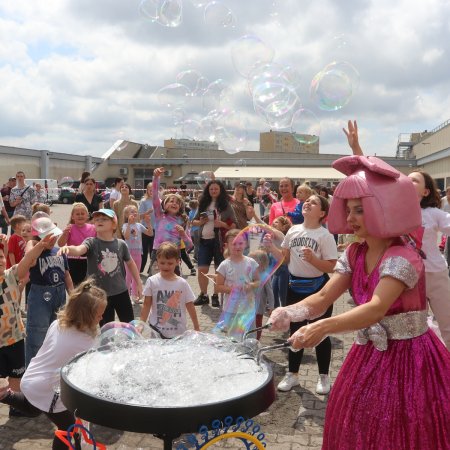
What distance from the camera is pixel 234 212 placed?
24.1 feet

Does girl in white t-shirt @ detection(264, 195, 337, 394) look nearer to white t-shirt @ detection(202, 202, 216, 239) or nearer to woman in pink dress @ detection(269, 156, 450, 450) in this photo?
woman in pink dress @ detection(269, 156, 450, 450)

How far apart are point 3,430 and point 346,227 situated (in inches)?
112

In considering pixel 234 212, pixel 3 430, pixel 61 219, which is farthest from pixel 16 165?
pixel 3 430

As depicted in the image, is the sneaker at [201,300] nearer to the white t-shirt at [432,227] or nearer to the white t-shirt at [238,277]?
the white t-shirt at [238,277]

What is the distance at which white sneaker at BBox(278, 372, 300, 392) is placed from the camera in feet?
14.4

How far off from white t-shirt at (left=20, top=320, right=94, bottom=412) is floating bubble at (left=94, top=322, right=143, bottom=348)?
512 mm

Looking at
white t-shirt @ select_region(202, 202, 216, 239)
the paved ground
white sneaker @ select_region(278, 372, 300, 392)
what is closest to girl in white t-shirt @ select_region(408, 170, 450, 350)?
the paved ground

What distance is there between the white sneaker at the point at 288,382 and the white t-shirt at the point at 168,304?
0.95 meters

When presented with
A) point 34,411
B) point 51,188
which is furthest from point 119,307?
point 51,188

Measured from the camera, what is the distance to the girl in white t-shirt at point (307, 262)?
438 centimetres

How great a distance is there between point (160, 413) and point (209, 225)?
556cm

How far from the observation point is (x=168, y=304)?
4.37 metres

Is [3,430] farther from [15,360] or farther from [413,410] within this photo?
[413,410]

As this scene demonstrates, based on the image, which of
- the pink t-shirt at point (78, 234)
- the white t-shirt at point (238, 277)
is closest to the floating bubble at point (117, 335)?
the white t-shirt at point (238, 277)
